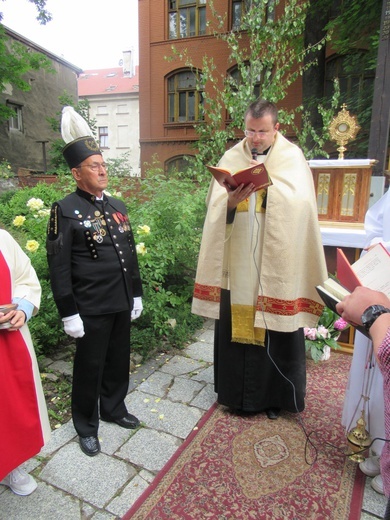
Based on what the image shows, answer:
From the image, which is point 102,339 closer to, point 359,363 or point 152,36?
point 359,363

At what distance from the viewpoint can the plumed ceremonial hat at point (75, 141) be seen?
6.93 ft

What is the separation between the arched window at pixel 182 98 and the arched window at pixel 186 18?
1.58 meters

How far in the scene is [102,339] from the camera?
2.27m

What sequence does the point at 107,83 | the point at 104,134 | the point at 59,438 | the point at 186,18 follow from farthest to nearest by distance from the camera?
the point at 107,83, the point at 104,134, the point at 186,18, the point at 59,438

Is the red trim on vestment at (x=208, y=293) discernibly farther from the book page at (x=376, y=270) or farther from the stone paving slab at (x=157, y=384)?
the book page at (x=376, y=270)

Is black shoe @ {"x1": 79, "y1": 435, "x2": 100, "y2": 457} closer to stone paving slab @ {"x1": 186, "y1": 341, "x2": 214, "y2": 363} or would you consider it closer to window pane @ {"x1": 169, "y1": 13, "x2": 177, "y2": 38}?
stone paving slab @ {"x1": 186, "y1": 341, "x2": 214, "y2": 363}

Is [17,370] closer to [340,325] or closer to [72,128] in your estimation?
[72,128]

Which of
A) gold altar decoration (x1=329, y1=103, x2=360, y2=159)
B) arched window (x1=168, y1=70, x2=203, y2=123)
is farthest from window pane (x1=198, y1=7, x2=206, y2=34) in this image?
gold altar decoration (x1=329, y1=103, x2=360, y2=159)

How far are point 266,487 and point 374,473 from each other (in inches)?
25.2

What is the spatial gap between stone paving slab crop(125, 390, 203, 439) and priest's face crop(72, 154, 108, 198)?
5.43ft

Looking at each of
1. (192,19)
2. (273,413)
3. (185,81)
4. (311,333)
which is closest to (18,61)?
(185,81)

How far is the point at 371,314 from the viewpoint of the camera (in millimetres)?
1144

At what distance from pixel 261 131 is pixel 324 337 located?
2.06m

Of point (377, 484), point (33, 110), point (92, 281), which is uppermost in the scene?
point (33, 110)
